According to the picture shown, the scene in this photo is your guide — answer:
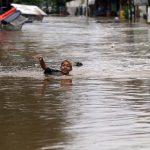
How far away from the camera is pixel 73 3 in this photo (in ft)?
376

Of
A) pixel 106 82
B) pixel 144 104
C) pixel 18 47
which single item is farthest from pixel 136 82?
pixel 18 47

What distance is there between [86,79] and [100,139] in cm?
690

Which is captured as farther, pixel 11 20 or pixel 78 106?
pixel 11 20

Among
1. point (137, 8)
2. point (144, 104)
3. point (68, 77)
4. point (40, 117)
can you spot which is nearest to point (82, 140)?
point (40, 117)

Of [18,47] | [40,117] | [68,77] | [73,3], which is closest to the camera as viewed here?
[40,117]

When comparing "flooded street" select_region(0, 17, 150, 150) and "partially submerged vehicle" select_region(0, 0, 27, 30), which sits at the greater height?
"flooded street" select_region(0, 17, 150, 150)

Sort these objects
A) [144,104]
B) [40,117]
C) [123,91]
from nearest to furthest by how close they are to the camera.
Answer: [40,117]
[144,104]
[123,91]

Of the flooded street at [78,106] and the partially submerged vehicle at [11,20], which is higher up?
the flooded street at [78,106]

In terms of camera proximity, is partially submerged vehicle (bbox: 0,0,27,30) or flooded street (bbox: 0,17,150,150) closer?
flooded street (bbox: 0,17,150,150)

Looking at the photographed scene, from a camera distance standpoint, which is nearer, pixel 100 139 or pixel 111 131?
pixel 100 139

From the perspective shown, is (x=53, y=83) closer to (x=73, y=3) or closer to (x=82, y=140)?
(x=82, y=140)

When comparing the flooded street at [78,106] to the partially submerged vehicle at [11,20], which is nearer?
the flooded street at [78,106]

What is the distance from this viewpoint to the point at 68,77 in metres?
14.7

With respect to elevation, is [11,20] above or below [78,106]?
below
